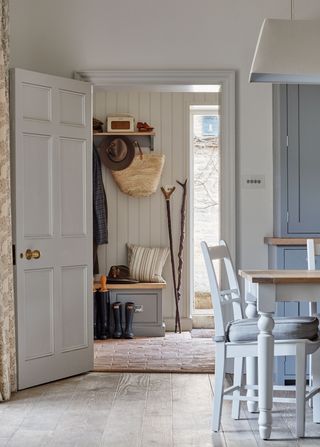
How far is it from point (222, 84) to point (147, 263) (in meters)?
2.66

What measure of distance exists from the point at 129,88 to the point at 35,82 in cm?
89

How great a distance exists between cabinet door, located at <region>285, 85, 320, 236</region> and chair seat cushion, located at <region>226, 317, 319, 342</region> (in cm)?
156

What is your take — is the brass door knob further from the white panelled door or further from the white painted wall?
the white painted wall

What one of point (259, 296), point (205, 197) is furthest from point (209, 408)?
point (205, 197)

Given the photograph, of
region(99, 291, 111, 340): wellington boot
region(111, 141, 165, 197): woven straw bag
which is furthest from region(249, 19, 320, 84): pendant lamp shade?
region(111, 141, 165, 197): woven straw bag

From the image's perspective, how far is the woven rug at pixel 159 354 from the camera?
6180 mm

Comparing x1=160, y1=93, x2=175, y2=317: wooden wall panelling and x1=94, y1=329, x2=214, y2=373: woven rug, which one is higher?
x1=160, y1=93, x2=175, y2=317: wooden wall panelling

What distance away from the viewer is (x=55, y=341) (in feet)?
18.5

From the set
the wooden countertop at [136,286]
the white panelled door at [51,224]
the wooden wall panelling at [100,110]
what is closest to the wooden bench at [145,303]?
the wooden countertop at [136,286]

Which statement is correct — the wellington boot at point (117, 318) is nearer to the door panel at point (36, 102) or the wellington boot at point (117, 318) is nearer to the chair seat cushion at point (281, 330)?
the door panel at point (36, 102)

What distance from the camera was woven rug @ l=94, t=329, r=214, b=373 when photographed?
6.18 m

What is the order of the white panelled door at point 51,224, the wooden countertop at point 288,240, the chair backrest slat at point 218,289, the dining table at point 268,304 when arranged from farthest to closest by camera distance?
the wooden countertop at point 288,240 → the white panelled door at point 51,224 → the chair backrest slat at point 218,289 → the dining table at point 268,304

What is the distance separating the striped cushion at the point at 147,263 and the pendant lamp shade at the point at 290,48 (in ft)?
14.7

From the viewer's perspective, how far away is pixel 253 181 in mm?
6012
